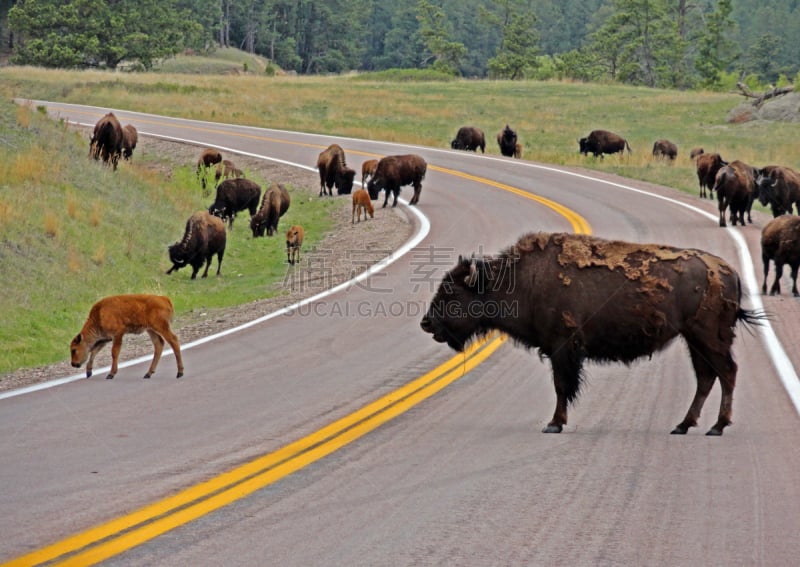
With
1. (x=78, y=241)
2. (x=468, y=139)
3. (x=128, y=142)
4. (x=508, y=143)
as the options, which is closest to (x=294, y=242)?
(x=78, y=241)

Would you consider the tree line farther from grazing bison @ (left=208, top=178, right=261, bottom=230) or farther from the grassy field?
grazing bison @ (left=208, top=178, right=261, bottom=230)

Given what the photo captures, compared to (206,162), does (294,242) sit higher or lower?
lower

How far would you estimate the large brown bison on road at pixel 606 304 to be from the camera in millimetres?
9719

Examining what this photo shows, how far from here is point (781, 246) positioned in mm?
17891

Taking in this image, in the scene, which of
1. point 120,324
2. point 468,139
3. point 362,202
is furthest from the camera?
point 468,139

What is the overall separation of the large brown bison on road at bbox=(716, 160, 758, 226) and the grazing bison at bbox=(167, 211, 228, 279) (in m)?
11.3

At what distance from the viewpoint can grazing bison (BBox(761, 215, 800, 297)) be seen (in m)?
17.8

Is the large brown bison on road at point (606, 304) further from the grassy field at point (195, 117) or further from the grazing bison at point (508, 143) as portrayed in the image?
the grazing bison at point (508, 143)

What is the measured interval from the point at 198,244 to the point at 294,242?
2080 mm

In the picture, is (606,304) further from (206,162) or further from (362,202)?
(206,162)

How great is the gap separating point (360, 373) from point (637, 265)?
11.7 feet

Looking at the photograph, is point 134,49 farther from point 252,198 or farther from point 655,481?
point 655,481

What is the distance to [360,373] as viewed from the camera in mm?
12148

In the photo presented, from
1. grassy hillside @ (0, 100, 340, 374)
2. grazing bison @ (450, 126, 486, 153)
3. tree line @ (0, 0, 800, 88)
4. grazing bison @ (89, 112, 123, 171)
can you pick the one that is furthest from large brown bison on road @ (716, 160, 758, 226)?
tree line @ (0, 0, 800, 88)
